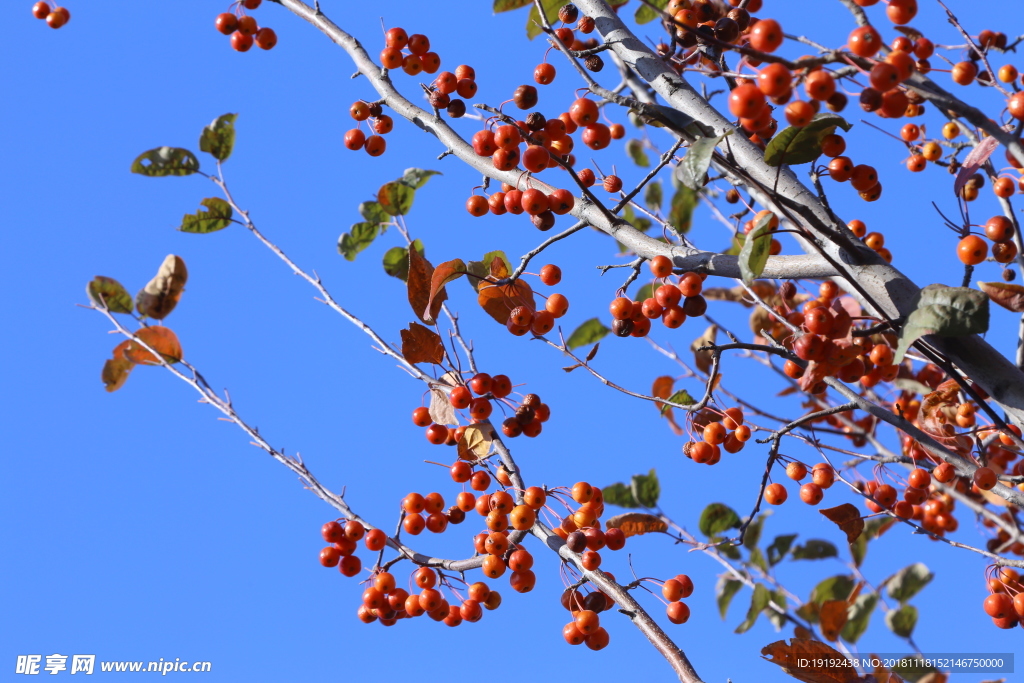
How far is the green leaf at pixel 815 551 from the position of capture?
514 cm

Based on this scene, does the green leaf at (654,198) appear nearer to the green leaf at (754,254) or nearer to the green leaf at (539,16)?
the green leaf at (539,16)

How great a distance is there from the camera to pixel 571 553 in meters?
2.65

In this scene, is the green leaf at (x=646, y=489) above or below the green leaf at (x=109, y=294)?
below

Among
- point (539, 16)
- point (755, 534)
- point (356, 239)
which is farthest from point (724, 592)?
point (539, 16)

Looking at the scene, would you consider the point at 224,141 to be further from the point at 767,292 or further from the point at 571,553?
the point at 767,292

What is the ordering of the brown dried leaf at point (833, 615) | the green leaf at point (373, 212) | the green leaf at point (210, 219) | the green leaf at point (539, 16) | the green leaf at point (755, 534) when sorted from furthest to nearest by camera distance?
the green leaf at point (755, 534), the green leaf at point (373, 212), the green leaf at point (210, 219), the brown dried leaf at point (833, 615), the green leaf at point (539, 16)

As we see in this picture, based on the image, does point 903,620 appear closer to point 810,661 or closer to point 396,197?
point 810,661

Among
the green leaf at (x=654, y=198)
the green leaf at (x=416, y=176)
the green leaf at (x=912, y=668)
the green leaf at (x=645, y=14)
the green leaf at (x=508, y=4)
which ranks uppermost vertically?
the green leaf at (x=654, y=198)

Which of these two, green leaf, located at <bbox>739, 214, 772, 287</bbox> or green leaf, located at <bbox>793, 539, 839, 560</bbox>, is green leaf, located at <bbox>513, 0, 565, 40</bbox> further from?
green leaf, located at <bbox>793, 539, 839, 560</bbox>

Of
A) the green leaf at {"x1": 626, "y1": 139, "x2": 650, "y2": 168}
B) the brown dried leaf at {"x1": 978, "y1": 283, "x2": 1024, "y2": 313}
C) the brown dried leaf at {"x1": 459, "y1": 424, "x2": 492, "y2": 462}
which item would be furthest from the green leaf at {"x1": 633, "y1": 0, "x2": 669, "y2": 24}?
the brown dried leaf at {"x1": 459, "y1": 424, "x2": 492, "y2": 462}

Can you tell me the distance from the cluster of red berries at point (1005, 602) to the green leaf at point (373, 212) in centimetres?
332

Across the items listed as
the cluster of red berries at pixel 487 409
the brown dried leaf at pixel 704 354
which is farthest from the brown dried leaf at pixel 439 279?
the brown dried leaf at pixel 704 354

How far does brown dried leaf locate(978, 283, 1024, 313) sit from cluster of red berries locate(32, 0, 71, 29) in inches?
199

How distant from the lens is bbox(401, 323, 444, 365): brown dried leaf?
9.30ft
